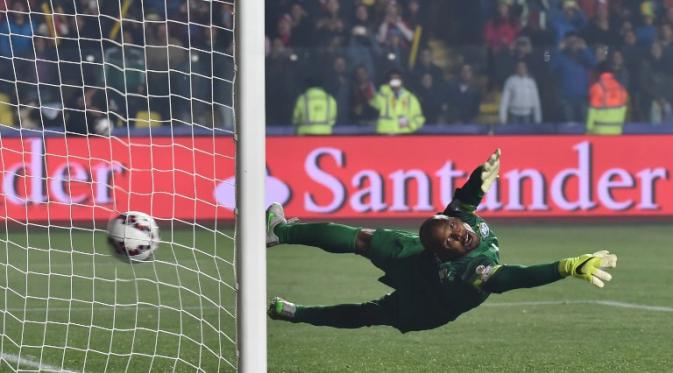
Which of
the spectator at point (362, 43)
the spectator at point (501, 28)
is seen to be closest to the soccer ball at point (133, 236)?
the spectator at point (362, 43)

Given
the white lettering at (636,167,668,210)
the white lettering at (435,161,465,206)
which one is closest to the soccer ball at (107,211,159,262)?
the white lettering at (435,161,465,206)

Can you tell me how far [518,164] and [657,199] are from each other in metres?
1.57

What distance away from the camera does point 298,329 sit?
8.70 m

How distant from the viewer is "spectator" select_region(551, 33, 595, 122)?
56.0ft

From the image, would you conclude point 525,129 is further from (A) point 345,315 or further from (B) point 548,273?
(B) point 548,273

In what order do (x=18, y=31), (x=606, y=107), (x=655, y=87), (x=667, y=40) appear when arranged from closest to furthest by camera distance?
(x=18, y=31), (x=606, y=107), (x=655, y=87), (x=667, y=40)

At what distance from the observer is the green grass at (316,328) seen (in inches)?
294

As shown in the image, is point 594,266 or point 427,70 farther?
point 427,70

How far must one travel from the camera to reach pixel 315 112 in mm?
16062

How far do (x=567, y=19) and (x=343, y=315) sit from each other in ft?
37.6

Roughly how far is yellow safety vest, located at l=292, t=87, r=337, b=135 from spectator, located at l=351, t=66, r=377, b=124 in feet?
1.06

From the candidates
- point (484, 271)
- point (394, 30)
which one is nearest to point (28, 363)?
point (484, 271)

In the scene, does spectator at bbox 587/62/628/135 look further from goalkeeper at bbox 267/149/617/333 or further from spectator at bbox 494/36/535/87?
goalkeeper at bbox 267/149/617/333

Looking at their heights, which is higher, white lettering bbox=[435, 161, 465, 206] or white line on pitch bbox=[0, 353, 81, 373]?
white lettering bbox=[435, 161, 465, 206]
